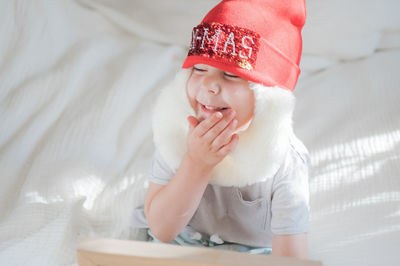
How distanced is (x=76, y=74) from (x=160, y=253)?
909mm

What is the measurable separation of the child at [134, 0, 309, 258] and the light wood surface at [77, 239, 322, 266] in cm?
25

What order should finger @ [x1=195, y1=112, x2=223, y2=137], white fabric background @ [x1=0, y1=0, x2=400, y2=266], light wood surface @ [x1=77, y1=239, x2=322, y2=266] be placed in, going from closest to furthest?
light wood surface @ [x1=77, y1=239, x2=322, y2=266] < finger @ [x1=195, y1=112, x2=223, y2=137] < white fabric background @ [x1=0, y1=0, x2=400, y2=266]

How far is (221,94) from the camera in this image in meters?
0.65

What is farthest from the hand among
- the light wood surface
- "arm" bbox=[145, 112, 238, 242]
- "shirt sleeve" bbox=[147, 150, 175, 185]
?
the light wood surface

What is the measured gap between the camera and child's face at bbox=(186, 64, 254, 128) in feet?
2.13

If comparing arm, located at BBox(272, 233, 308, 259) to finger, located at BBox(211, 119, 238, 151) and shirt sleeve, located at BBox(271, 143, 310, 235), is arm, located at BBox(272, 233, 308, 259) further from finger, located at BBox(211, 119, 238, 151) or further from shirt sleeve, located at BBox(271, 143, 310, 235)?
finger, located at BBox(211, 119, 238, 151)

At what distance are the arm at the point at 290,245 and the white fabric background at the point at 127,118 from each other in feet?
0.36

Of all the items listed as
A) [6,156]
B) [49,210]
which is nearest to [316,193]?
[49,210]

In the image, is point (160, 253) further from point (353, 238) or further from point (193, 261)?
point (353, 238)

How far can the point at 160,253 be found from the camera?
0.42 meters

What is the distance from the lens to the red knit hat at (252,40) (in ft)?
2.12

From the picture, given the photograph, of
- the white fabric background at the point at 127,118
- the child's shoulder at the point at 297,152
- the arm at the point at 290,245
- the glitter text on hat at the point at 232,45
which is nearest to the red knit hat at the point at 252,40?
the glitter text on hat at the point at 232,45

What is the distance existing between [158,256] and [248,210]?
0.39 metres

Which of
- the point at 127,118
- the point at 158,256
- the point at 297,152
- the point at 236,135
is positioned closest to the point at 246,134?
the point at 236,135
